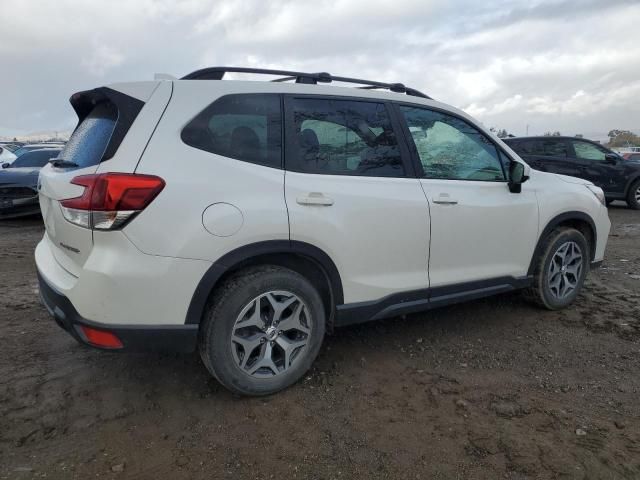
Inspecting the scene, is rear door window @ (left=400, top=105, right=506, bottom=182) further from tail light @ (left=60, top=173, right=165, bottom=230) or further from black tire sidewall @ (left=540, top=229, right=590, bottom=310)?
tail light @ (left=60, top=173, right=165, bottom=230)

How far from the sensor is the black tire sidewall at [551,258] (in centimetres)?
405

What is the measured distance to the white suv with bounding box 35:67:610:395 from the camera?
7.89 ft

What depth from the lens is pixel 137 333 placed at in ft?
8.02

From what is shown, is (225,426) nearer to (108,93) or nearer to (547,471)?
(547,471)

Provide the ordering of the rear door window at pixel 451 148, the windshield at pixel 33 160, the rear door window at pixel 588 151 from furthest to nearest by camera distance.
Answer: the rear door window at pixel 588 151
the windshield at pixel 33 160
the rear door window at pixel 451 148

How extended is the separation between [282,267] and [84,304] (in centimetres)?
104

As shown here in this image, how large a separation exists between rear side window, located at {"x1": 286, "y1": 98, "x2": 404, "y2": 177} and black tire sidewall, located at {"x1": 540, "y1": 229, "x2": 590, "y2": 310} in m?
1.71

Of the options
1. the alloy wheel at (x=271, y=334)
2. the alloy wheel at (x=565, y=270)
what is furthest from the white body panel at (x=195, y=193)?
the alloy wheel at (x=565, y=270)

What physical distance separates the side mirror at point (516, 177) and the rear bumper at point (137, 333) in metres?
2.55

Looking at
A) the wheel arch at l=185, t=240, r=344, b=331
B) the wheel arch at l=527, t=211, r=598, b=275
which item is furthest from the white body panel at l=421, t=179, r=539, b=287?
the wheel arch at l=185, t=240, r=344, b=331

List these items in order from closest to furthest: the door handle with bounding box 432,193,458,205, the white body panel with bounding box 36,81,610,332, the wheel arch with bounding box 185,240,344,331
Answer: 1. the white body panel with bounding box 36,81,610,332
2. the wheel arch with bounding box 185,240,344,331
3. the door handle with bounding box 432,193,458,205

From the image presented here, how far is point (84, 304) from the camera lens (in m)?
2.42

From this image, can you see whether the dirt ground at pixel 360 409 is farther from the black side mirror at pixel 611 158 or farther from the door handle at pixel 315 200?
the black side mirror at pixel 611 158

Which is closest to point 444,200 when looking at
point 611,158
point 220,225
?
point 220,225
